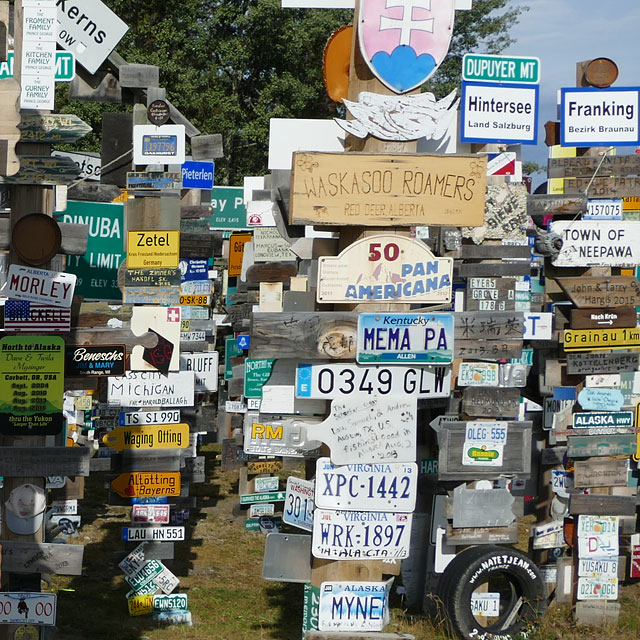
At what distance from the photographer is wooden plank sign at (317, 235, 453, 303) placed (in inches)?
207

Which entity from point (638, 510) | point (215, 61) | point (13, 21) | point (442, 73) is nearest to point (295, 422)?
point (13, 21)

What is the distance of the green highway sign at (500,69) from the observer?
800 cm

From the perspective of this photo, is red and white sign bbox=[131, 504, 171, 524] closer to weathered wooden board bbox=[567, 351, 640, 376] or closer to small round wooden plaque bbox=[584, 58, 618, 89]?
weathered wooden board bbox=[567, 351, 640, 376]

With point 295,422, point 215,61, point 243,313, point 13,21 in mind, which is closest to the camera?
point 295,422

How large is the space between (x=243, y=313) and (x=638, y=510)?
561 centimetres

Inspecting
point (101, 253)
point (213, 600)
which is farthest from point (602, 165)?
point (213, 600)

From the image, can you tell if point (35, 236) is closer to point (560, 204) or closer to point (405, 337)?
point (405, 337)

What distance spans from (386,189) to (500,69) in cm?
346

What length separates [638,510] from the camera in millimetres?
10938

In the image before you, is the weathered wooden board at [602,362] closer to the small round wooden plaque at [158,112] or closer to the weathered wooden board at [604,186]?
the weathered wooden board at [604,186]

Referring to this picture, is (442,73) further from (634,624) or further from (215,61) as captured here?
(634,624)

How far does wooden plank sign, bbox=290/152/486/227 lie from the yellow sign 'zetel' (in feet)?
13.9

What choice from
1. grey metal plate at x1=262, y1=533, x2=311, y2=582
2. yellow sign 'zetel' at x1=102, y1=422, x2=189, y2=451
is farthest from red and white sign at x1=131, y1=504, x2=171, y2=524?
grey metal plate at x1=262, y1=533, x2=311, y2=582

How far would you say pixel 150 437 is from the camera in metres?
8.80
